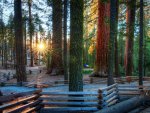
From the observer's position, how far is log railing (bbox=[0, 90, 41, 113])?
9359mm

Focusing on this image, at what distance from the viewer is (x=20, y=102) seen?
10195 mm

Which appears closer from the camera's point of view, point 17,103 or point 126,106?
point 17,103

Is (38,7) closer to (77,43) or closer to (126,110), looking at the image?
(77,43)

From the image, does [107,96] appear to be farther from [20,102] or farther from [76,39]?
[20,102]

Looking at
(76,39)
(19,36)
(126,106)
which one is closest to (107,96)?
(126,106)

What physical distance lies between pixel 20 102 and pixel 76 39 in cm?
397

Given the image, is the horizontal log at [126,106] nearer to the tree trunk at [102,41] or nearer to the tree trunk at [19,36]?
the tree trunk at [19,36]

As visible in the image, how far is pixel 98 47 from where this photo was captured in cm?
2834

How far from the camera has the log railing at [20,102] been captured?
30.7ft

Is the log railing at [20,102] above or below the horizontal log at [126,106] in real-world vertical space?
above

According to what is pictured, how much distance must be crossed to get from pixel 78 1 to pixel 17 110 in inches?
219

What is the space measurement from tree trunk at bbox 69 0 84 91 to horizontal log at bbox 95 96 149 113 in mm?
2387

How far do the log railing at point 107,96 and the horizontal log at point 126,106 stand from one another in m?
0.91

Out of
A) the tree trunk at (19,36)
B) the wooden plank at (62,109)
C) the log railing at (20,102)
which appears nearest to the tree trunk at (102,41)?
the tree trunk at (19,36)
